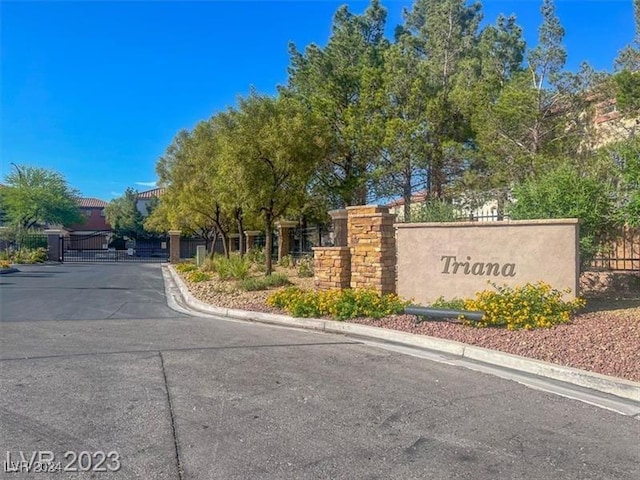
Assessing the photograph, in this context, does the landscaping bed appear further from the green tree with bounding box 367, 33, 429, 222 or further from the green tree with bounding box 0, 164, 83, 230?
the green tree with bounding box 0, 164, 83, 230

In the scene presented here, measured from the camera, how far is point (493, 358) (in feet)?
22.7

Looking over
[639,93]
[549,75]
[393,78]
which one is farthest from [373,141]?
[639,93]

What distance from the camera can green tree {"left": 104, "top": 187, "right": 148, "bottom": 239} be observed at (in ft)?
205

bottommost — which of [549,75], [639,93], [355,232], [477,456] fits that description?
→ [477,456]

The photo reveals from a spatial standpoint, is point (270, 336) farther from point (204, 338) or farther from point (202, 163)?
point (202, 163)

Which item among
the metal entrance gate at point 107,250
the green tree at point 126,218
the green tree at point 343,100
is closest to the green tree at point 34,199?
the metal entrance gate at point 107,250

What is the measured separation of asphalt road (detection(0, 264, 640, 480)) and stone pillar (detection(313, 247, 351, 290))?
3543mm

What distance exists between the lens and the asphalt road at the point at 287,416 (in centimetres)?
387

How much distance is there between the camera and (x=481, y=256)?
9.55 m

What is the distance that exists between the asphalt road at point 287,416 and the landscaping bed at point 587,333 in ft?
3.42

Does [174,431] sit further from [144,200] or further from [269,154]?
[144,200]

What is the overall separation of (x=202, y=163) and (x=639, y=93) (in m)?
14.6

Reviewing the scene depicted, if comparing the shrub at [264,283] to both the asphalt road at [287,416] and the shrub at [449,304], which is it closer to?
the shrub at [449,304]

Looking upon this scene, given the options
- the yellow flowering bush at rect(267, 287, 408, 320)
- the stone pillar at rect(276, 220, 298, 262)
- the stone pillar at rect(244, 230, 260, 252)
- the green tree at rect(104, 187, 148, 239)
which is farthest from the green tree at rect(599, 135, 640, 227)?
the green tree at rect(104, 187, 148, 239)
